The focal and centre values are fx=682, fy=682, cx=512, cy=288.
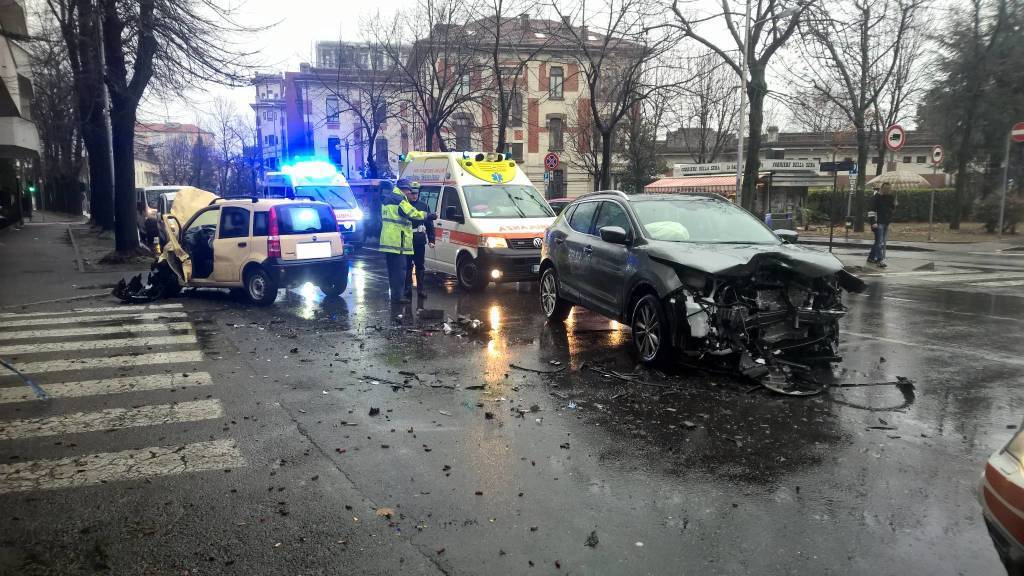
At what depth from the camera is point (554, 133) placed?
54688 millimetres

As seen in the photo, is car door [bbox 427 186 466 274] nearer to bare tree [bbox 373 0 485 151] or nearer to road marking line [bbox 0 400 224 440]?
road marking line [bbox 0 400 224 440]

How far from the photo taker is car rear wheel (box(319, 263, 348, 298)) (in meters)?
12.0

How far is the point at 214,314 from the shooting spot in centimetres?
1057

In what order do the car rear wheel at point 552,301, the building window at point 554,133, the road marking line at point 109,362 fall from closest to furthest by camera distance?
the road marking line at point 109,362
the car rear wheel at point 552,301
the building window at point 554,133

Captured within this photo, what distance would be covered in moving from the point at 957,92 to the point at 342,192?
87.6 ft

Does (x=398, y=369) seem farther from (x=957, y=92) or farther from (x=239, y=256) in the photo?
(x=957, y=92)

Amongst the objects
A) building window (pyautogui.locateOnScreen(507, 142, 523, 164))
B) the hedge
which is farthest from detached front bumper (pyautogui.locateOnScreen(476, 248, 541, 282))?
building window (pyautogui.locateOnScreen(507, 142, 523, 164))

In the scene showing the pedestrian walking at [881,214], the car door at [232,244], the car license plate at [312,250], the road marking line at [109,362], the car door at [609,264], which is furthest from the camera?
the pedestrian walking at [881,214]

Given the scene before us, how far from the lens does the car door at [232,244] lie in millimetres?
11422

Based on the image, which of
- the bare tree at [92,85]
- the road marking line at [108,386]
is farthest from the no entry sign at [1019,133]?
the bare tree at [92,85]

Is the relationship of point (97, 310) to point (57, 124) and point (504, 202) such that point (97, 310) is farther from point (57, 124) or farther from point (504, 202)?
point (57, 124)

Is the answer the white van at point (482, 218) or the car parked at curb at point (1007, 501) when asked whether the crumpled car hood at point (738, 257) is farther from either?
the white van at point (482, 218)

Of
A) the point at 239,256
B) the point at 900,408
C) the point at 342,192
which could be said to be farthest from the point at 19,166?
the point at 900,408

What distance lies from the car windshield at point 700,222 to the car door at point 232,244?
22.2 feet
